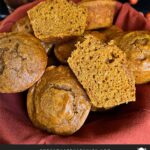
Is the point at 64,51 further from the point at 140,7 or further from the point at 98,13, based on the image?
the point at 140,7

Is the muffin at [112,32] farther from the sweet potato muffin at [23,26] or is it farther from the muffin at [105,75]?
the sweet potato muffin at [23,26]

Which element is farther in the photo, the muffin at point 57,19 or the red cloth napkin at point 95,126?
the muffin at point 57,19

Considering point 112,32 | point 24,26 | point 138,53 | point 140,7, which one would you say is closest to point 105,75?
point 138,53

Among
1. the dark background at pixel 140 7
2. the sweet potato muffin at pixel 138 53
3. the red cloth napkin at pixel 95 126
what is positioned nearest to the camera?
the red cloth napkin at pixel 95 126

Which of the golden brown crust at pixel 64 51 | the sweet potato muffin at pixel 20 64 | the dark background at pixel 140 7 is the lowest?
the dark background at pixel 140 7

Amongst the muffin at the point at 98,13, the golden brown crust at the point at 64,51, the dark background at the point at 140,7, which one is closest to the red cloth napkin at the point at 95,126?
the golden brown crust at the point at 64,51

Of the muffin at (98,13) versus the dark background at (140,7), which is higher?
the muffin at (98,13)

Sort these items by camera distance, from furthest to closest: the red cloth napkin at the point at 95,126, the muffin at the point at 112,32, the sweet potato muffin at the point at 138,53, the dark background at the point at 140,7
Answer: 1. the dark background at the point at 140,7
2. the muffin at the point at 112,32
3. the sweet potato muffin at the point at 138,53
4. the red cloth napkin at the point at 95,126
